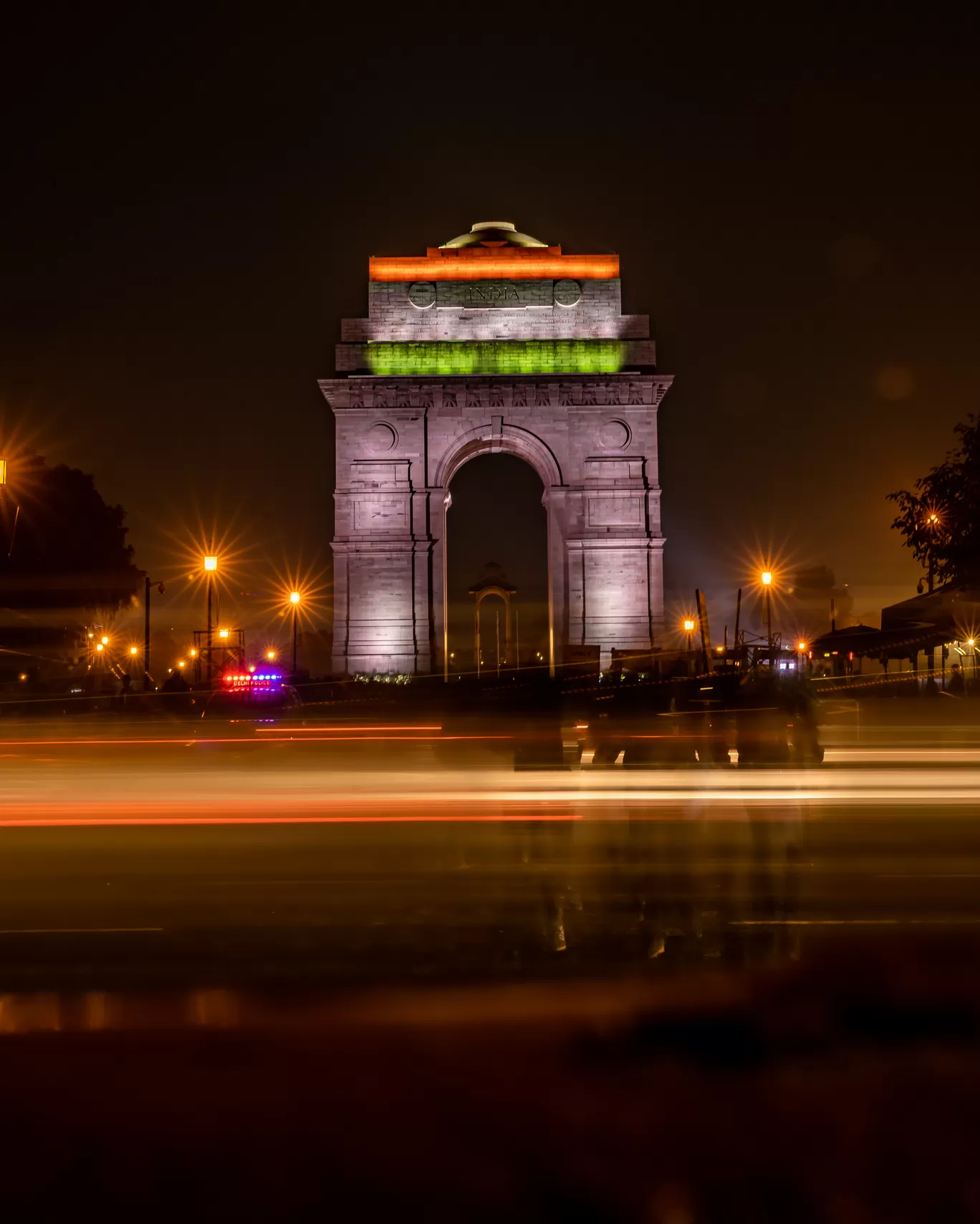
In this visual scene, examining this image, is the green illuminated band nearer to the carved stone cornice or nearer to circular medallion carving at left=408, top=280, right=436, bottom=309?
the carved stone cornice

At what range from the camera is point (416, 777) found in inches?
455

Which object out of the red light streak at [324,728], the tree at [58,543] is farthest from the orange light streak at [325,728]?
the tree at [58,543]

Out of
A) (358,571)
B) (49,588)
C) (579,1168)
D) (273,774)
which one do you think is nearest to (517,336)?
(358,571)

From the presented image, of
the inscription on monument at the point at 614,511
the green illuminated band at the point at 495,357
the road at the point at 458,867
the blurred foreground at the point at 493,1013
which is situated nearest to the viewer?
the blurred foreground at the point at 493,1013

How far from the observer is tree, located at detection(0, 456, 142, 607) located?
4459cm

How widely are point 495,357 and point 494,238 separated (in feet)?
19.2

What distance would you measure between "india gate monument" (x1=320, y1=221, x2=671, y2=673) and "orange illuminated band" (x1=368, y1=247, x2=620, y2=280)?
11 cm

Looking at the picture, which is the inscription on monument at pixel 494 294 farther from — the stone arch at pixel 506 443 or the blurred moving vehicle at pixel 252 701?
the blurred moving vehicle at pixel 252 701

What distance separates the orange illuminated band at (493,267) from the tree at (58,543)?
53.2 feet

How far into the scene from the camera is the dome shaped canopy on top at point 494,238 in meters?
40.5

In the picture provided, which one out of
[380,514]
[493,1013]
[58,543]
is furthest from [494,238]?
[493,1013]

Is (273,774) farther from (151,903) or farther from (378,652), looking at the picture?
(378,652)

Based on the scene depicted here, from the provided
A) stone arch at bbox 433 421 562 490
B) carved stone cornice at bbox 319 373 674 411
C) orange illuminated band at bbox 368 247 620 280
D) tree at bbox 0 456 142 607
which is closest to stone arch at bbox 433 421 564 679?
stone arch at bbox 433 421 562 490

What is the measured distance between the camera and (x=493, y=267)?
127 ft
